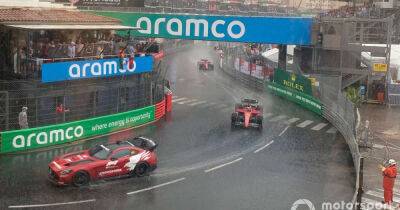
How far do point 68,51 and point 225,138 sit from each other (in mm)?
9177

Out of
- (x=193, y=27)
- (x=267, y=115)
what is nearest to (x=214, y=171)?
(x=267, y=115)

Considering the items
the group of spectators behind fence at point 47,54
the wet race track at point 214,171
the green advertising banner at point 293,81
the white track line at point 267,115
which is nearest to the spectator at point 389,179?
the wet race track at point 214,171

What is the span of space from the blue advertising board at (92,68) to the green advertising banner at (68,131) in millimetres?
2297

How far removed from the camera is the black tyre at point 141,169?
845 inches

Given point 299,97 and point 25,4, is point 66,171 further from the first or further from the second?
point 299,97

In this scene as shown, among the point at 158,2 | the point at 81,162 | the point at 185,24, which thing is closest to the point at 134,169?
the point at 81,162

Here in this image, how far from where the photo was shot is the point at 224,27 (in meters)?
40.6

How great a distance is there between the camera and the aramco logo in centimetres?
4050

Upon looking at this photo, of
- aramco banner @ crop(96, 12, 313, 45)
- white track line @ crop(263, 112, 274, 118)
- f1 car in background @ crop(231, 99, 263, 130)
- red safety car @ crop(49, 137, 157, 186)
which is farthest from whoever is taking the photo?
aramco banner @ crop(96, 12, 313, 45)

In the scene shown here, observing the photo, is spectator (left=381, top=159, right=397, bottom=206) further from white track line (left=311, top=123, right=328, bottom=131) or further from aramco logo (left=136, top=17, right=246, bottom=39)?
aramco logo (left=136, top=17, right=246, bottom=39)

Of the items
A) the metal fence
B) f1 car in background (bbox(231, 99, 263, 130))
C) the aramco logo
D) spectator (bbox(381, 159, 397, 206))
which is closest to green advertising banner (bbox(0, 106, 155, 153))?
the metal fence

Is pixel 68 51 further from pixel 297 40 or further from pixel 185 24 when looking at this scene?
pixel 297 40

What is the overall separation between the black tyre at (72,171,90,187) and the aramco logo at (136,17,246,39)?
2212 centimetres

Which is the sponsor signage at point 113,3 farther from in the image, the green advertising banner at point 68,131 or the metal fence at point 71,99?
the green advertising banner at point 68,131
